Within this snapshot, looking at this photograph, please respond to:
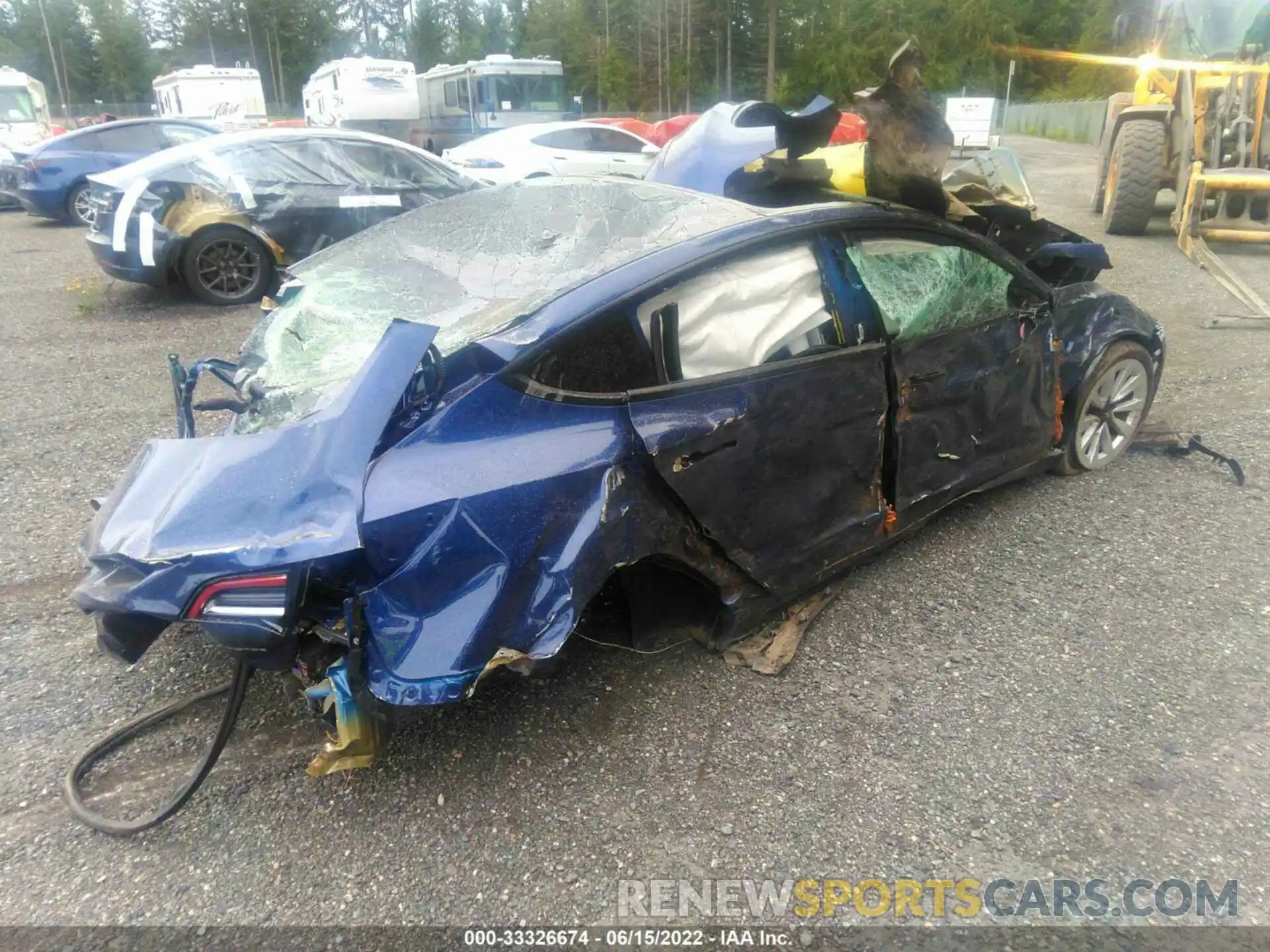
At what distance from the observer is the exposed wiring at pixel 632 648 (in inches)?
111

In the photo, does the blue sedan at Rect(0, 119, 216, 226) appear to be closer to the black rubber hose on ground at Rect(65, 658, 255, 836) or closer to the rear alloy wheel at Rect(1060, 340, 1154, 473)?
the black rubber hose on ground at Rect(65, 658, 255, 836)

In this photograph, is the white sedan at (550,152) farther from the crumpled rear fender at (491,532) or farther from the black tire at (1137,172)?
the crumpled rear fender at (491,532)

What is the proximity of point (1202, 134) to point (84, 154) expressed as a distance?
47.2 ft

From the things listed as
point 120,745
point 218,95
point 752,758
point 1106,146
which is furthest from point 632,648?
point 218,95

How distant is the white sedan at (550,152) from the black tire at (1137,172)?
18.8 ft

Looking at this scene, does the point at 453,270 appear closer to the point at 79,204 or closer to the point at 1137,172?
the point at 1137,172

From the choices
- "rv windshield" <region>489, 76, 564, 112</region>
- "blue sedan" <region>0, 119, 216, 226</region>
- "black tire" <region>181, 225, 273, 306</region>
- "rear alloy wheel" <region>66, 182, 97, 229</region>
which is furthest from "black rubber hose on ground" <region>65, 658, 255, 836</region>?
"rv windshield" <region>489, 76, 564, 112</region>

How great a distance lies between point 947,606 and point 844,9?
48762mm

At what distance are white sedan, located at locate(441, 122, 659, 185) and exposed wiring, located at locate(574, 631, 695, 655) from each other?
9.73m

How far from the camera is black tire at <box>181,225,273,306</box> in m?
7.60

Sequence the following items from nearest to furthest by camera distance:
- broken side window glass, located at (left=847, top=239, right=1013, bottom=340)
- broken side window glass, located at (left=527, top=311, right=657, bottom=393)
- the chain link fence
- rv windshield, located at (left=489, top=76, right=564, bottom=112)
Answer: broken side window glass, located at (left=527, top=311, right=657, bottom=393), broken side window glass, located at (left=847, top=239, right=1013, bottom=340), rv windshield, located at (left=489, top=76, right=564, bottom=112), the chain link fence

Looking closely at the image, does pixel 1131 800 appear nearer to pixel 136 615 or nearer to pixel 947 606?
pixel 947 606

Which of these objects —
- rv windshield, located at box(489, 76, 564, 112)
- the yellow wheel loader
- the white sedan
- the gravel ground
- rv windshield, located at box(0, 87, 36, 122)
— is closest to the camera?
the gravel ground

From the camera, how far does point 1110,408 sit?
4207 mm
